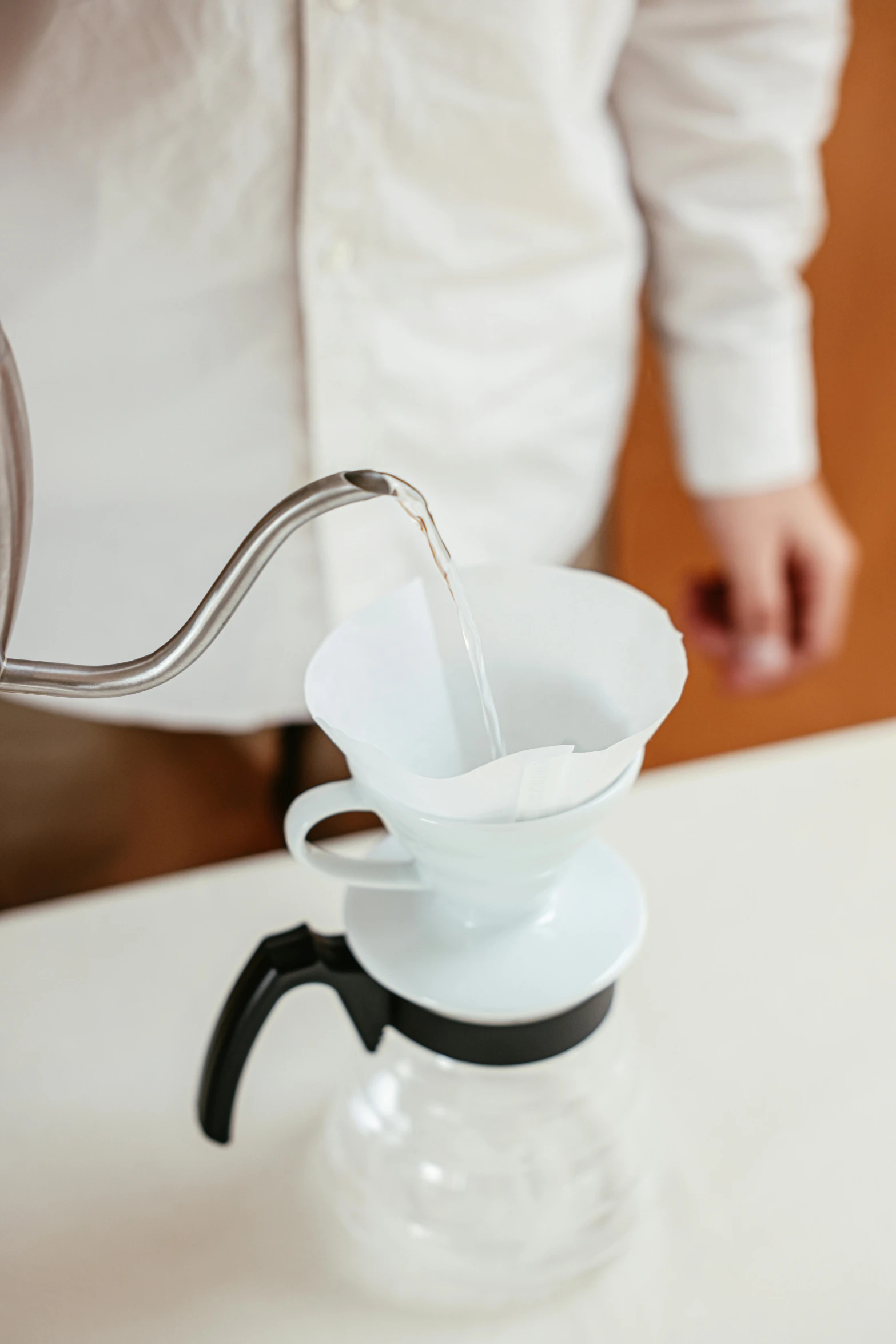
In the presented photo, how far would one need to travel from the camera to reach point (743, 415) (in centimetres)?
88

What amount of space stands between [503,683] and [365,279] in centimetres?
33

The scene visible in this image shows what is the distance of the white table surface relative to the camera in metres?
0.45

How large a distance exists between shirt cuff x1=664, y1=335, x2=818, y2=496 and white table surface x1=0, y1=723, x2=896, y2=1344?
0.29 meters

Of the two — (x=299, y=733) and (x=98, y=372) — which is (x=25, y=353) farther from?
(x=299, y=733)

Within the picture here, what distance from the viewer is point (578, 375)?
0.82 meters

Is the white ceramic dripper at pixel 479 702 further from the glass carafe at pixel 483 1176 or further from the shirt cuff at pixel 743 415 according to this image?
the shirt cuff at pixel 743 415

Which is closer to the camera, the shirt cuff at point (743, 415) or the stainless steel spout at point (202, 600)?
the stainless steel spout at point (202, 600)

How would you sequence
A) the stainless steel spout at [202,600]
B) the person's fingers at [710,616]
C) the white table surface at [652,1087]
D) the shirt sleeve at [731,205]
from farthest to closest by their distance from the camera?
the person's fingers at [710,616]
the shirt sleeve at [731,205]
the white table surface at [652,1087]
the stainless steel spout at [202,600]

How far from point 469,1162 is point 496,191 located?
1.78 feet

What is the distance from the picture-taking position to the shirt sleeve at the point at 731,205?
77 cm

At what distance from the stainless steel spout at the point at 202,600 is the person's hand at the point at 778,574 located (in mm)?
610

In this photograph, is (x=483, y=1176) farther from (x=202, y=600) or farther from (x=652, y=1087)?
(x=202, y=600)

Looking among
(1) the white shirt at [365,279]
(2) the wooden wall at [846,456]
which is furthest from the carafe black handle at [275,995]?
(2) the wooden wall at [846,456]

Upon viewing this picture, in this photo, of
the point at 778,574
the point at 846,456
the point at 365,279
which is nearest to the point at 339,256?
the point at 365,279
